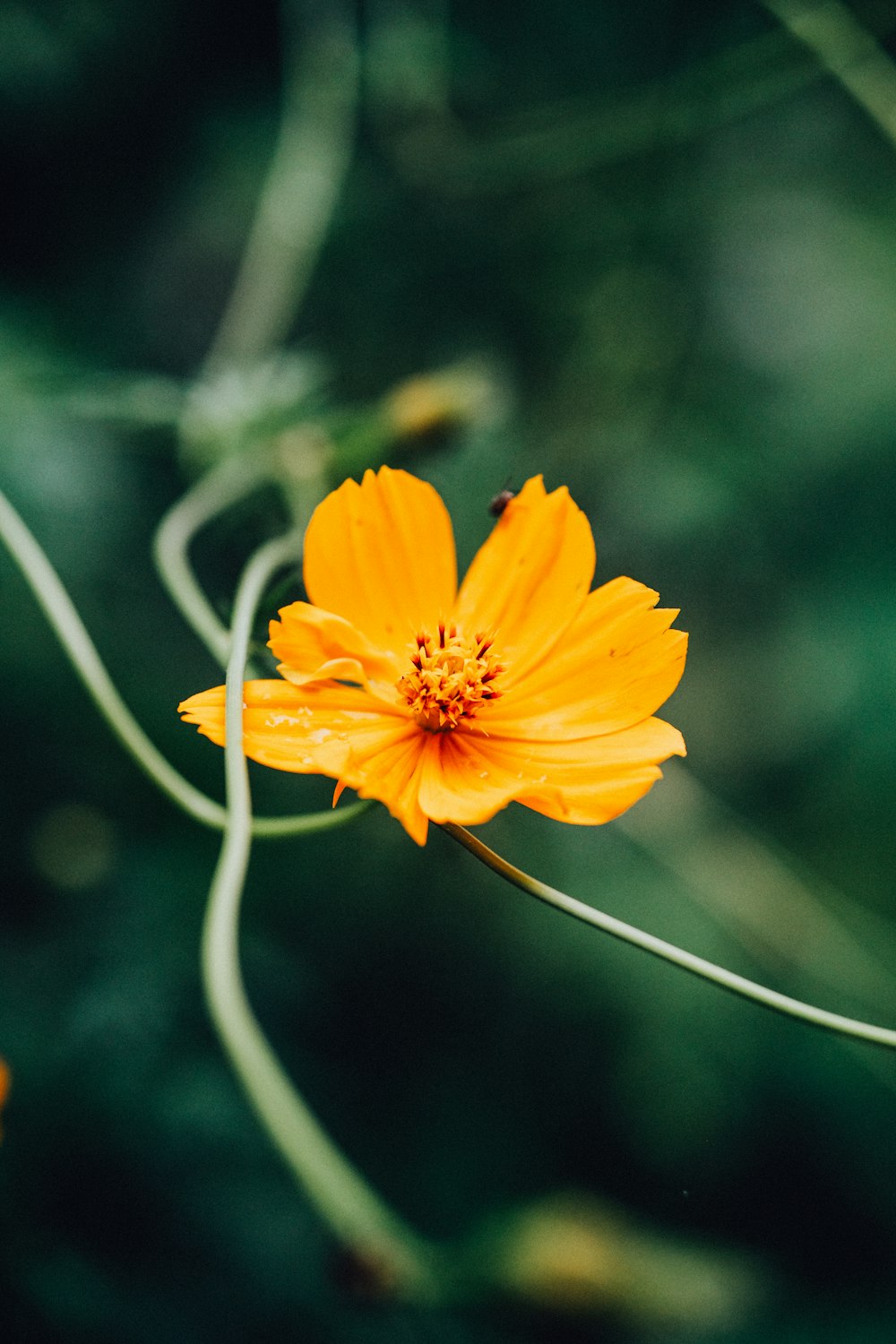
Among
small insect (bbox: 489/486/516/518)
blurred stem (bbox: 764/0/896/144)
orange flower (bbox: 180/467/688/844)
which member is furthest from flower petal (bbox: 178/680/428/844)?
blurred stem (bbox: 764/0/896/144)

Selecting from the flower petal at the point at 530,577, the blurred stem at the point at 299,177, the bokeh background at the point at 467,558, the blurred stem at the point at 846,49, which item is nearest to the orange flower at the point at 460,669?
the flower petal at the point at 530,577

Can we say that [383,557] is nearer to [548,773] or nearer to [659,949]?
[548,773]

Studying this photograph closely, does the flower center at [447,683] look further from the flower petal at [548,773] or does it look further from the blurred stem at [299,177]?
the blurred stem at [299,177]

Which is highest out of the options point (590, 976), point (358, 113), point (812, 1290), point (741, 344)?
point (358, 113)

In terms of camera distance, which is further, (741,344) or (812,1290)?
(741,344)

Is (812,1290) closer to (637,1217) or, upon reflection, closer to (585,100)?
(637,1217)

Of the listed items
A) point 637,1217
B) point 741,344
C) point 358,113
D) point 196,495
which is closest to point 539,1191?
point 637,1217
